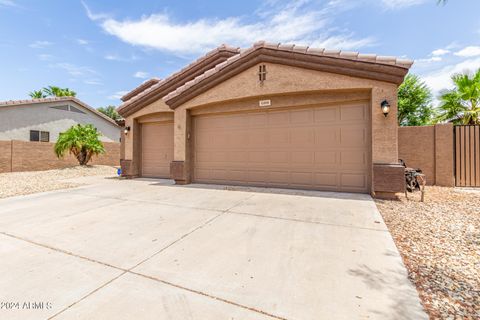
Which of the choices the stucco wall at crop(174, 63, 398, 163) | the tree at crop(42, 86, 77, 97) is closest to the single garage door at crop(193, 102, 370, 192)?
the stucco wall at crop(174, 63, 398, 163)

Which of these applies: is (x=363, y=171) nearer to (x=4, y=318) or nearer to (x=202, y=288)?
(x=202, y=288)

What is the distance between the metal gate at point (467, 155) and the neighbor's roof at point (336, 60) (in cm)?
444

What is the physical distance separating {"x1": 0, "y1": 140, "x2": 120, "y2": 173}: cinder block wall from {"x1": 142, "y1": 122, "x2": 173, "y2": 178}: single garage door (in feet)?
30.5

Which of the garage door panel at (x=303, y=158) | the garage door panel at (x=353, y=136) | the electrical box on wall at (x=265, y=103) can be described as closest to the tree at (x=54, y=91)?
the electrical box on wall at (x=265, y=103)

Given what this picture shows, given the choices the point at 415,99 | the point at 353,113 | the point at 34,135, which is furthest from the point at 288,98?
the point at 34,135

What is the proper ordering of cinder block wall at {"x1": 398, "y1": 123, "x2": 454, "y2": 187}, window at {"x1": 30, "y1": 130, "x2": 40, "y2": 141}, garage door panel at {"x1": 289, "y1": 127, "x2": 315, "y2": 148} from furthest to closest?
window at {"x1": 30, "y1": 130, "x2": 40, "y2": 141}, cinder block wall at {"x1": 398, "y1": 123, "x2": 454, "y2": 187}, garage door panel at {"x1": 289, "y1": 127, "x2": 315, "y2": 148}

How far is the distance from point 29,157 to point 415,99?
96.0 ft

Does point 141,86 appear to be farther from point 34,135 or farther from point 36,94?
point 36,94

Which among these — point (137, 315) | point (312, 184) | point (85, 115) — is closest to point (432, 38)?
point (312, 184)

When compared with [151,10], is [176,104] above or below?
below

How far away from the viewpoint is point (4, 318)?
1.88 m

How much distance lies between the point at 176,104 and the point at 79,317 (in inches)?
341

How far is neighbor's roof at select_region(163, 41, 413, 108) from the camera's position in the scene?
243 inches

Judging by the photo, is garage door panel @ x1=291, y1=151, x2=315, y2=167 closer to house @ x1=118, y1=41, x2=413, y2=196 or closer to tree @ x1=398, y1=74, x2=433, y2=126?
house @ x1=118, y1=41, x2=413, y2=196
